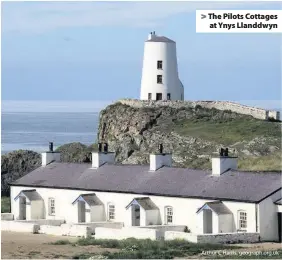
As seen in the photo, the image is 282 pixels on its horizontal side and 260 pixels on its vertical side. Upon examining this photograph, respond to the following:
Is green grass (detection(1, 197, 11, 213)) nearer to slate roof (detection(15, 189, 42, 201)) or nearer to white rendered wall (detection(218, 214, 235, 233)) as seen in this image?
slate roof (detection(15, 189, 42, 201))

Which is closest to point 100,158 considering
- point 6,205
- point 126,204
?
point 126,204

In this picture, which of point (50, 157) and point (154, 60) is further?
point (154, 60)

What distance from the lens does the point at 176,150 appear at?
67.5 m

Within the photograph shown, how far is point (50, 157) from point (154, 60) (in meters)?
25.7

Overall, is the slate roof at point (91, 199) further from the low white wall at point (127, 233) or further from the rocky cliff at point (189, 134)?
the rocky cliff at point (189, 134)

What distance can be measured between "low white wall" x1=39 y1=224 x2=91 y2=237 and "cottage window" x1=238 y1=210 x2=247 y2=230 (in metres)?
5.51

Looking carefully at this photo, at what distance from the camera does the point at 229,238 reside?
136 feet

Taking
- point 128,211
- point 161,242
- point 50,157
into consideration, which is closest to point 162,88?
point 50,157

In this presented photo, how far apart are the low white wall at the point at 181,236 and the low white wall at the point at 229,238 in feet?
0.67

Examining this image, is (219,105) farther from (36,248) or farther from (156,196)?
(36,248)

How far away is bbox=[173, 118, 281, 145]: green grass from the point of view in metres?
68.7

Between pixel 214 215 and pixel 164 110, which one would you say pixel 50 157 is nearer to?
pixel 214 215

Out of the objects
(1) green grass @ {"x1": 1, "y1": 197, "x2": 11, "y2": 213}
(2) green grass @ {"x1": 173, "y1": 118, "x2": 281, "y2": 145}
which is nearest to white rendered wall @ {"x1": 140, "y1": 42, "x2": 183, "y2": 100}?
(2) green grass @ {"x1": 173, "y1": 118, "x2": 281, "y2": 145}

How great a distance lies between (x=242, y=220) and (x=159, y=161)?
599cm
